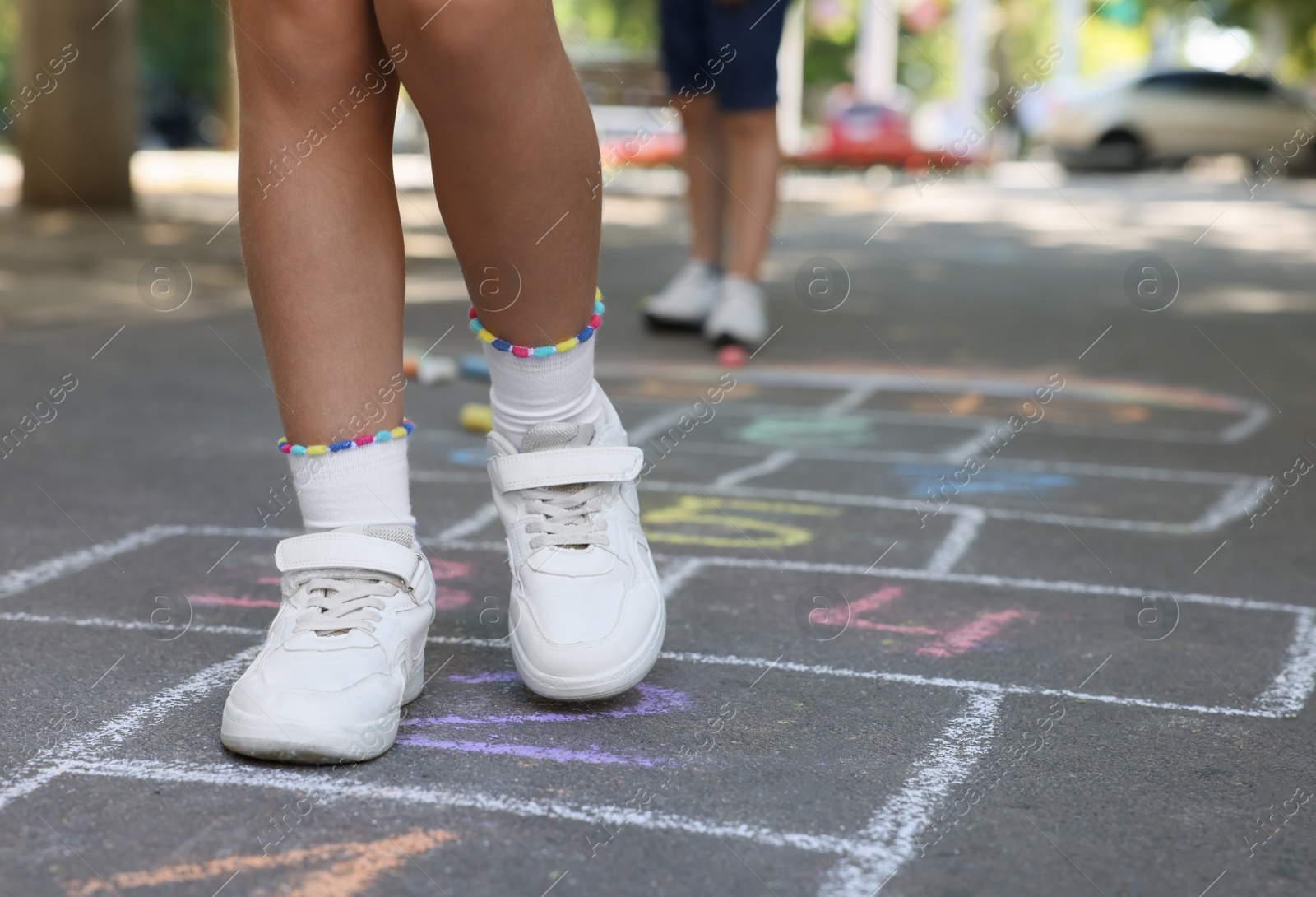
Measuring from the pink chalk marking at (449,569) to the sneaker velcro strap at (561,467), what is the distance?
1.75 ft

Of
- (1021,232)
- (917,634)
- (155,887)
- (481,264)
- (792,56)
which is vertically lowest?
(792,56)

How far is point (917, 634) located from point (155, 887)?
3.80ft

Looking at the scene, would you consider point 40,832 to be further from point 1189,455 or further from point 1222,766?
point 1189,455

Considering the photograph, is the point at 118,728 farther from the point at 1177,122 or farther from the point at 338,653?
the point at 1177,122

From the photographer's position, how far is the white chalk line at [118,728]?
150 centimetres

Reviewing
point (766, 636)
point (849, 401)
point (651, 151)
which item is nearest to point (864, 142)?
point (651, 151)

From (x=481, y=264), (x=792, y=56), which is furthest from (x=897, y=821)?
(x=792, y=56)

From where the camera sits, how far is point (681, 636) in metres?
2.07

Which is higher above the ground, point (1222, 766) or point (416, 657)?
point (416, 657)

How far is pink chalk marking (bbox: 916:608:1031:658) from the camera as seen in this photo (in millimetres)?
2037

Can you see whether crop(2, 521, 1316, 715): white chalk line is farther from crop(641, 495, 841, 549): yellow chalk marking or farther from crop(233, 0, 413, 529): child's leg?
crop(233, 0, 413, 529): child's leg

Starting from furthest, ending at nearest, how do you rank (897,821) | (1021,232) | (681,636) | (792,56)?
(792,56) → (1021,232) → (681,636) → (897,821)

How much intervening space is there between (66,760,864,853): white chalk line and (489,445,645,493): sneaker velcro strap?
45cm

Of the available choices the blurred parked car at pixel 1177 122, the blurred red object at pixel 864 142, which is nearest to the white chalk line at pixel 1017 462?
the blurred parked car at pixel 1177 122
